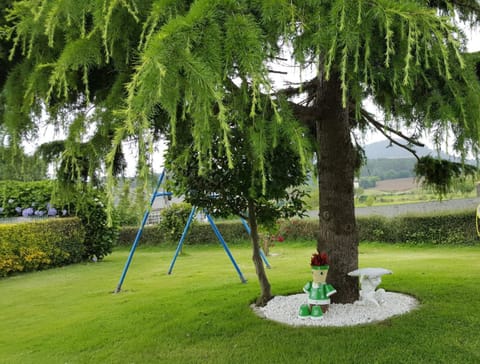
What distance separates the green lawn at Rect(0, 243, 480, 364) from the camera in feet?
13.1

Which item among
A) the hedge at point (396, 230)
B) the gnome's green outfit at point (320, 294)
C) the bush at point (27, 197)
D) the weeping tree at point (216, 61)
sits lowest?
the hedge at point (396, 230)

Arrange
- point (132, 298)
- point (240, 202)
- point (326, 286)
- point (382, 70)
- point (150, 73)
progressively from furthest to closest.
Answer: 1. point (132, 298)
2. point (240, 202)
3. point (326, 286)
4. point (382, 70)
5. point (150, 73)

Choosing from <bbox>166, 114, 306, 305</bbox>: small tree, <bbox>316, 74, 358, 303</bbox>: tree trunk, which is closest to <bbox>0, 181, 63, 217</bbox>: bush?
<bbox>166, 114, 306, 305</bbox>: small tree

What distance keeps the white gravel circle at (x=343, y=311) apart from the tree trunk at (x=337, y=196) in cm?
26

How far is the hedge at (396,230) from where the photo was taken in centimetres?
1427

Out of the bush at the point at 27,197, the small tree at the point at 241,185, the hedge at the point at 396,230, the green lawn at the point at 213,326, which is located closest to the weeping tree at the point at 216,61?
the small tree at the point at 241,185

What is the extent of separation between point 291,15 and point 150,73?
79 centimetres

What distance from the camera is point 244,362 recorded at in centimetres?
392

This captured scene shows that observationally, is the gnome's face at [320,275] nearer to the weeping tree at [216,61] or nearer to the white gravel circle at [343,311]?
the white gravel circle at [343,311]

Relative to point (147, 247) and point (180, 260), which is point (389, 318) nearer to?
point (180, 260)

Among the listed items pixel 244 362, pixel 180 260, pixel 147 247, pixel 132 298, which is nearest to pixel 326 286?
pixel 244 362

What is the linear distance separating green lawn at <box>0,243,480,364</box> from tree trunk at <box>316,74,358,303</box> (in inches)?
29.9

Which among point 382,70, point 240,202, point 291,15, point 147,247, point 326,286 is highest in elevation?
point 291,15

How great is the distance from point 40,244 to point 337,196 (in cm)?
992
